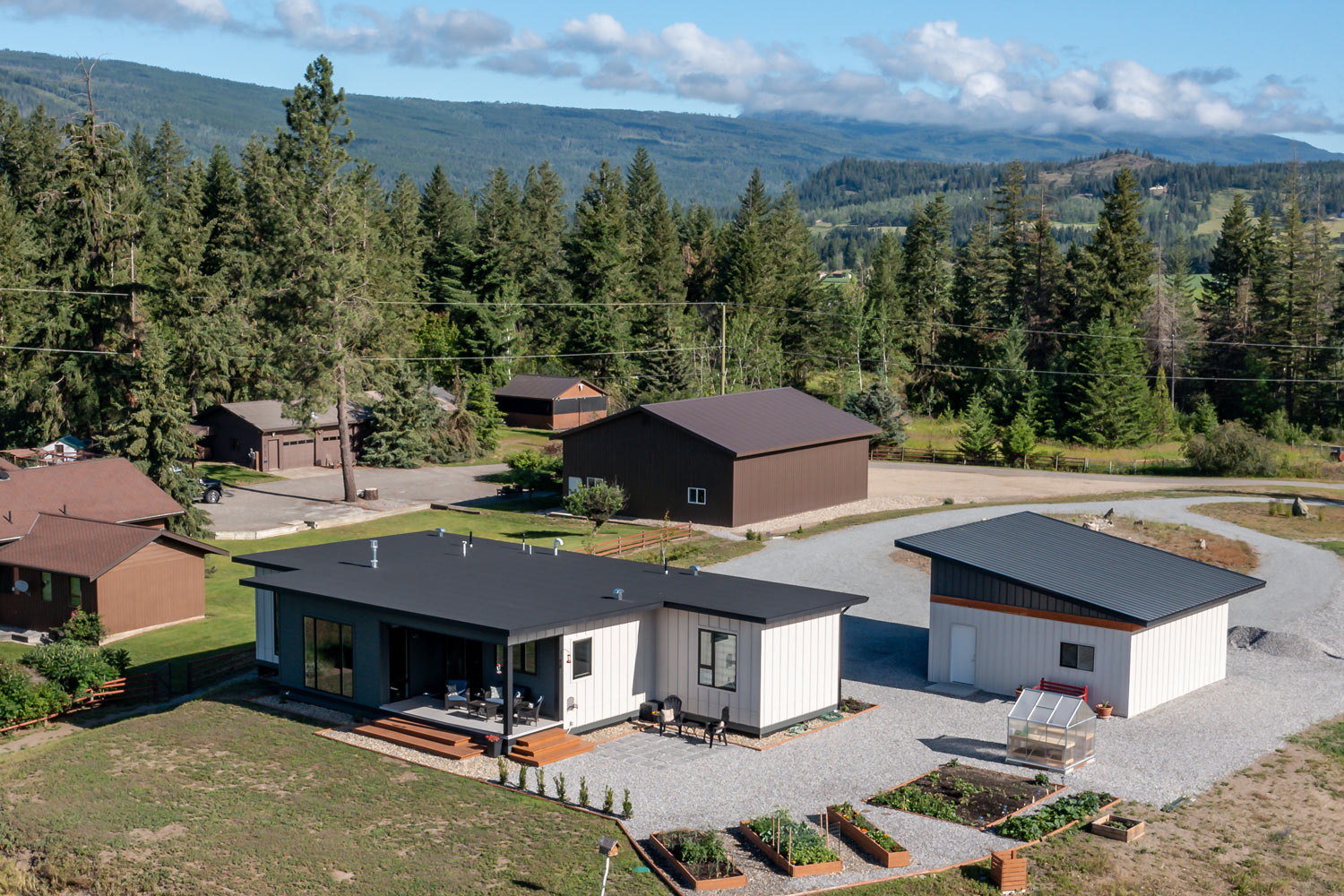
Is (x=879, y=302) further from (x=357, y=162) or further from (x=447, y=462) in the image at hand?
(x=357, y=162)

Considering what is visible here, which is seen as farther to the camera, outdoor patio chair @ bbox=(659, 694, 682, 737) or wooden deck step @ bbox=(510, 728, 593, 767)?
outdoor patio chair @ bbox=(659, 694, 682, 737)

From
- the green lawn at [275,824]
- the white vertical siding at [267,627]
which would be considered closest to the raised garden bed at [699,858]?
the green lawn at [275,824]

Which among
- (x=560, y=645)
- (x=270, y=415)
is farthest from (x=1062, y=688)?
(x=270, y=415)

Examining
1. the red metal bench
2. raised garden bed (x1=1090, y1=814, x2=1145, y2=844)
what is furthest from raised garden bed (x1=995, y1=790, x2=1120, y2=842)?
the red metal bench

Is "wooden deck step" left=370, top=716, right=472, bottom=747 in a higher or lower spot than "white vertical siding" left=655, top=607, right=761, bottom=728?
lower

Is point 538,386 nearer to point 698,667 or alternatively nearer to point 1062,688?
point 698,667

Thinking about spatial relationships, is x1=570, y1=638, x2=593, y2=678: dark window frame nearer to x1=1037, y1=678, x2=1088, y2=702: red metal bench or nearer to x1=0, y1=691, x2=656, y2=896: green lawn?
x1=0, y1=691, x2=656, y2=896: green lawn

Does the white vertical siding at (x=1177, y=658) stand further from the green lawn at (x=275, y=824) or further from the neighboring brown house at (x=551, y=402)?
the neighboring brown house at (x=551, y=402)
